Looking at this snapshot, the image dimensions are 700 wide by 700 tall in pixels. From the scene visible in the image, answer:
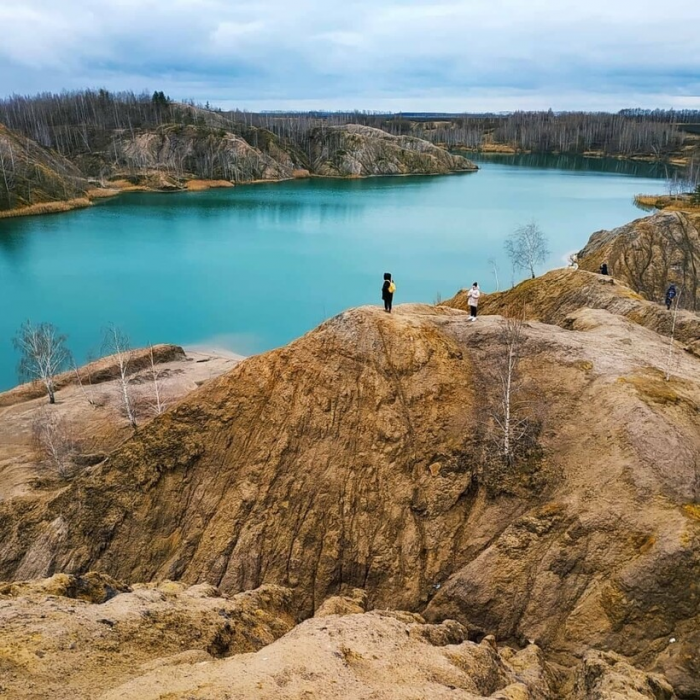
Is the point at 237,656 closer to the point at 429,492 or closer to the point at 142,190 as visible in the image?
the point at 429,492

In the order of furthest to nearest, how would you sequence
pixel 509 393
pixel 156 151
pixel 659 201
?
1. pixel 156 151
2. pixel 659 201
3. pixel 509 393

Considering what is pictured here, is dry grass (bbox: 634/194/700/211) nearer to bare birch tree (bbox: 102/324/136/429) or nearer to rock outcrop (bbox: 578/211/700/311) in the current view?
rock outcrop (bbox: 578/211/700/311)

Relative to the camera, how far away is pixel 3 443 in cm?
2645

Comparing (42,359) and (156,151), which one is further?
(156,151)

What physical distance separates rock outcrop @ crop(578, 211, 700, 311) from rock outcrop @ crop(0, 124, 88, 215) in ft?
283

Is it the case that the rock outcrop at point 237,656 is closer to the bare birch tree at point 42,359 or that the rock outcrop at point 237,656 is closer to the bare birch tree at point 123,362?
the bare birch tree at point 123,362

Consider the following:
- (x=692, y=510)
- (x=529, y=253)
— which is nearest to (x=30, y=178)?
(x=529, y=253)

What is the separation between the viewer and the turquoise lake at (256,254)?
4672 centimetres

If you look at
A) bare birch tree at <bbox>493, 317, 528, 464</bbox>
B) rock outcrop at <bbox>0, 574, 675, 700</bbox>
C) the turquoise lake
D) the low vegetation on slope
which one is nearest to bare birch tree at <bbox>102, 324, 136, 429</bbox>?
the turquoise lake

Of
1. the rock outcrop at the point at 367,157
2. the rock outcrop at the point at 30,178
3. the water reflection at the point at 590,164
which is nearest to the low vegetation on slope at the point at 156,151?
the rock outcrop at the point at 30,178

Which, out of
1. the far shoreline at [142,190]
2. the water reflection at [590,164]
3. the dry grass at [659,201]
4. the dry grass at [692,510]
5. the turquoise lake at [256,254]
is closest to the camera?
the dry grass at [692,510]

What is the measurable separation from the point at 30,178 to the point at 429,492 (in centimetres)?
10235

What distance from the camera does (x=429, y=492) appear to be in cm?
1497

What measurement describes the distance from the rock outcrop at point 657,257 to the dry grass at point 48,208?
273 ft
